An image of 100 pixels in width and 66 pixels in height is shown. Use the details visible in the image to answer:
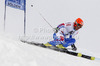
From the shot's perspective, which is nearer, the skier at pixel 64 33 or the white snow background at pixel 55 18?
the skier at pixel 64 33

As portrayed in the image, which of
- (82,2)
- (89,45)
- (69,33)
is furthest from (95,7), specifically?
(69,33)

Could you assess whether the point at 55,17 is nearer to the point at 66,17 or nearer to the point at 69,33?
the point at 66,17

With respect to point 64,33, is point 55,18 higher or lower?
higher

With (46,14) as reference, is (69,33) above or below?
below

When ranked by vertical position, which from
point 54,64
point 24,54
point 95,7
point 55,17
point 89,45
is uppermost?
point 95,7

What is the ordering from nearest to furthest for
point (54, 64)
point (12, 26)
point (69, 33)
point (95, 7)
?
point (54, 64), point (69, 33), point (12, 26), point (95, 7)

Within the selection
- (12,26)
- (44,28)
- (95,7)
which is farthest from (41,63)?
(95,7)

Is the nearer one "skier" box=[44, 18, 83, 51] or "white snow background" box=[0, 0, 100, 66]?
"skier" box=[44, 18, 83, 51]

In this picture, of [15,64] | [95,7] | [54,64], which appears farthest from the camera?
[95,7]

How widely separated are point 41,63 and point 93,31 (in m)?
10.5

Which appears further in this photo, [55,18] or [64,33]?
[55,18]

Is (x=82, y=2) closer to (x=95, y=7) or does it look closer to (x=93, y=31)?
(x=95, y=7)

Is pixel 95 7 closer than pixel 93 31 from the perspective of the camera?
No

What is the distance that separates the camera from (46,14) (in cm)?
1127
